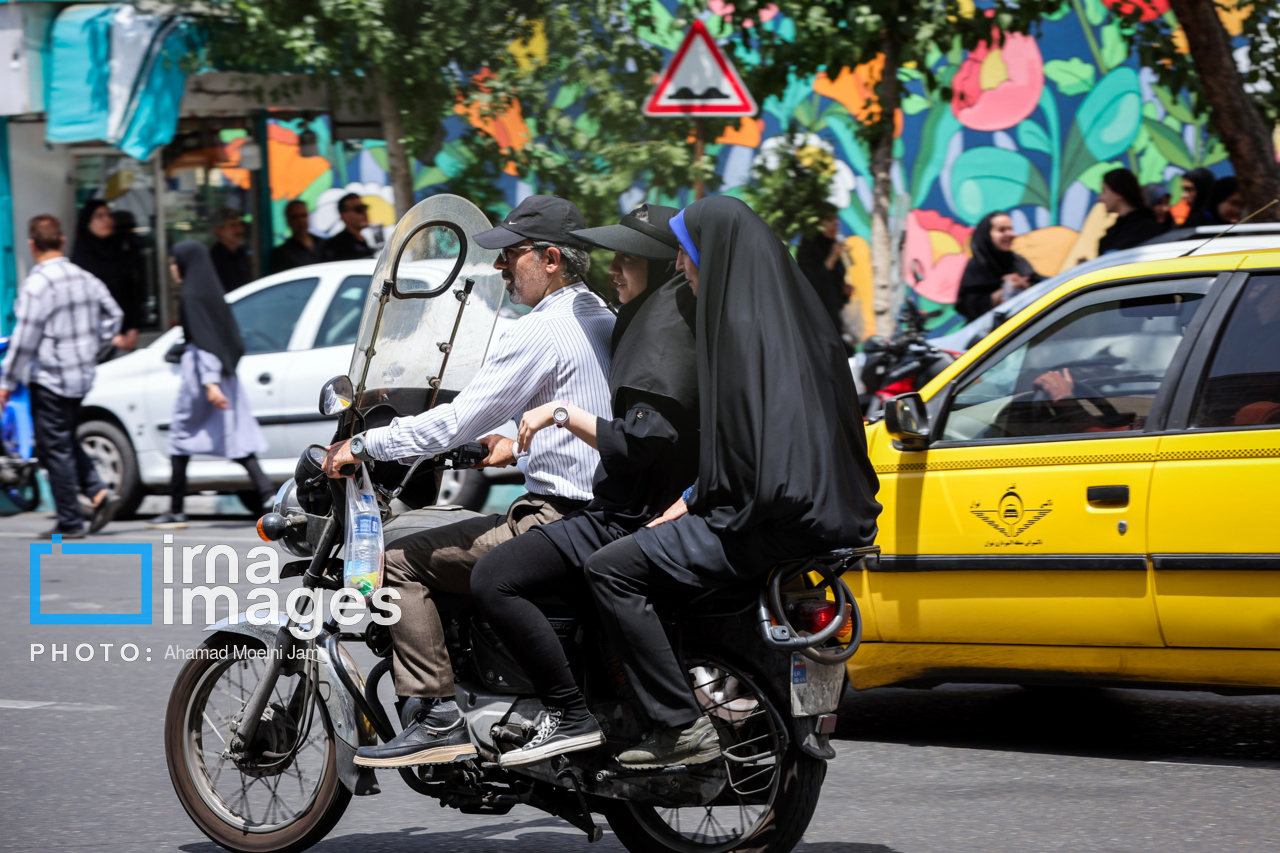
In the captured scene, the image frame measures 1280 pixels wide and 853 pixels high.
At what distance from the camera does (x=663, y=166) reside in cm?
1244

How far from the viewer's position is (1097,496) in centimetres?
531

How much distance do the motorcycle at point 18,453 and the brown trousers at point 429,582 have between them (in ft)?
26.1

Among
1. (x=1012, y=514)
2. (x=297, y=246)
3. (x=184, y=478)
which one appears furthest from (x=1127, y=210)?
(x=297, y=246)

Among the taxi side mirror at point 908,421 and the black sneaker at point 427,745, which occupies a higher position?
the taxi side mirror at point 908,421

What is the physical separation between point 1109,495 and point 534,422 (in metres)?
2.31

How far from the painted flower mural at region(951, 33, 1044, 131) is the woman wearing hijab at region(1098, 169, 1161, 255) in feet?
14.3

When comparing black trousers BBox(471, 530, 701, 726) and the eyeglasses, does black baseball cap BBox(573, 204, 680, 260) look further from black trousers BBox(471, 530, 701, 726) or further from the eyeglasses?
black trousers BBox(471, 530, 701, 726)

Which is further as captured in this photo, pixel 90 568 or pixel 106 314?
pixel 106 314

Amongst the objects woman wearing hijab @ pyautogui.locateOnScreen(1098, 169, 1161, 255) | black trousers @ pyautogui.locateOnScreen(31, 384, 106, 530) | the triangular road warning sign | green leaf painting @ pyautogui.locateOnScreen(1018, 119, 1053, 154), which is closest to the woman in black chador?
the triangular road warning sign

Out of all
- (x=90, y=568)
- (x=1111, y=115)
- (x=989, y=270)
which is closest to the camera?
(x=90, y=568)

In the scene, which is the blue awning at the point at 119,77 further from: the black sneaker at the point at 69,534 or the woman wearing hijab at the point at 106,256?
the black sneaker at the point at 69,534

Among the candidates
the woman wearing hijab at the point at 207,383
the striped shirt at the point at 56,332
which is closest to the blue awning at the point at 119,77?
the woman wearing hijab at the point at 207,383

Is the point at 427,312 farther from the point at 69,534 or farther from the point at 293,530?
the point at 69,534

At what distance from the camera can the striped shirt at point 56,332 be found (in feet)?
33.8
